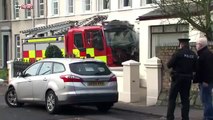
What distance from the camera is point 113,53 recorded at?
20578mm

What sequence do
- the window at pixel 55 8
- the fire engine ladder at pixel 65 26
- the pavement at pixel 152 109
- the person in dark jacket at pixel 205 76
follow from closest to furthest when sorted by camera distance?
1. the person in dark jacket at pixel 205 76
2. the pavement at pixel 152 109
3. the fire engine ladder at pixel 65 26
4. the window at pixel 55 8

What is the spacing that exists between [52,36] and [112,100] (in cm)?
1132

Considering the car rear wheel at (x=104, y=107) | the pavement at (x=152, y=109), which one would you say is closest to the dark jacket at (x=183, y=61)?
the pavement at (x=152, y=109)

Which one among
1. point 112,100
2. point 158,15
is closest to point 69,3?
point 158,15

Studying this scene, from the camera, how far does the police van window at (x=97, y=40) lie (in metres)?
20.7

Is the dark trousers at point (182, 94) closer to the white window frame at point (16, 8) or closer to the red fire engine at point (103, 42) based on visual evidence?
the red fire engine at point (103, 42)

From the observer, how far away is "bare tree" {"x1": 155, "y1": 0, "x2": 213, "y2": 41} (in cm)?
1252

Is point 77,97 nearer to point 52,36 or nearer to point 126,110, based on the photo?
point 126,110

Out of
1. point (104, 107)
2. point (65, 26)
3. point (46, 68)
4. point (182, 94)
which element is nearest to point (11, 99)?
point (46, 68)

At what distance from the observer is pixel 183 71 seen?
10617mm

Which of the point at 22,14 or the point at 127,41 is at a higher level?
the point at 22,14

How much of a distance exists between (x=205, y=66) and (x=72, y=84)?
12.4 ft

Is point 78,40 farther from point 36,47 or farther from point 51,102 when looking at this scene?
point 51,102

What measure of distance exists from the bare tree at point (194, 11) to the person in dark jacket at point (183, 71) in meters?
2.10
